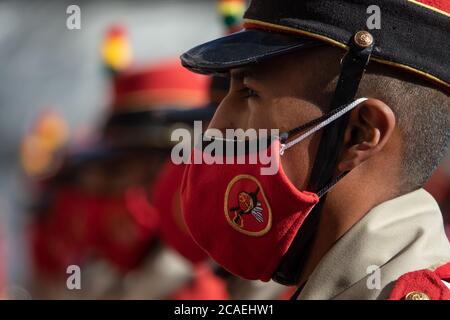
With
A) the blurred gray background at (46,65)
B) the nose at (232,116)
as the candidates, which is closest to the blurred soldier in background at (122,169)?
the blurred gray background at (46,65)

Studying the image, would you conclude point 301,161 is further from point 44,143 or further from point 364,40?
point 44,143

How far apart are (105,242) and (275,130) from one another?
6153 mm

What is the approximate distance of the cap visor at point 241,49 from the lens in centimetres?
286

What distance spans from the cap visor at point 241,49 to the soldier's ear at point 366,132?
0.22m

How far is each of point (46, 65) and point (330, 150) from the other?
36.4ft

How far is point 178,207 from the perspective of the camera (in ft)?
19.9

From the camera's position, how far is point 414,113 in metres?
2.86

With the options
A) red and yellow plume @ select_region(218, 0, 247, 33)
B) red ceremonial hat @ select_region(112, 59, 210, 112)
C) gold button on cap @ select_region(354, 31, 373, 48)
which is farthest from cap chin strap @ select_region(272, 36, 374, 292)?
red ceremonial hat @ select_region(112, 59, 210, 112)

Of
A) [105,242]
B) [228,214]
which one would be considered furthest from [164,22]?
[228,214]

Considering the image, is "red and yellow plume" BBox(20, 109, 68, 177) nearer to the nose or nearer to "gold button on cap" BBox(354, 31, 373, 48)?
the nose

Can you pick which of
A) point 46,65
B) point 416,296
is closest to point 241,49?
point 416,296

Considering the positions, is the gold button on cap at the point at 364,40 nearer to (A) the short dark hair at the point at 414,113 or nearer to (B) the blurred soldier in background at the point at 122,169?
(A) the short dark hair at the point at 414,113

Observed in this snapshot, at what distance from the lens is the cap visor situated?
2859 millimetres

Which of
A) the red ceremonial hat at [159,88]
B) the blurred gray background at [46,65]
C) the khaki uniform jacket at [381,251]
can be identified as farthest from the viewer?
the blurred gray background at [46,65]
